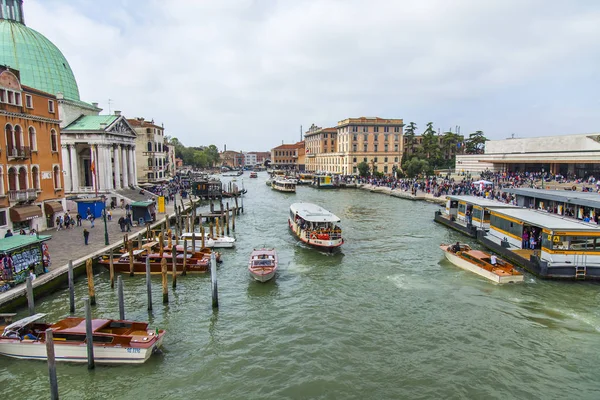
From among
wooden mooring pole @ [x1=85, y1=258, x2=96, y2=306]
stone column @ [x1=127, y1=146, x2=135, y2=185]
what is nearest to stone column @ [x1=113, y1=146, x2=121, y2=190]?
stone column @ [x1=127, y1=146, x2=135, y2=185]

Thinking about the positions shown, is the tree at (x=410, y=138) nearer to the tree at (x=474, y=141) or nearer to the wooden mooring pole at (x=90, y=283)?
the tree at (x=474, y=141)

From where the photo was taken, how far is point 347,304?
2044 centimetres

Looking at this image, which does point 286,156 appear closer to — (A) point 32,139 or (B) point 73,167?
(B) point 73,167

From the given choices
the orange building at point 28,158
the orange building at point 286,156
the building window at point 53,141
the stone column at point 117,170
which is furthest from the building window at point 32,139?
the orange building at point 286,156

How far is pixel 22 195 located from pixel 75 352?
19.7m

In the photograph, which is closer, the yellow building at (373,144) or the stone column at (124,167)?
the stone column at (124,167)

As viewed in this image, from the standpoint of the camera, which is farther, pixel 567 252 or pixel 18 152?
pixel 18 152

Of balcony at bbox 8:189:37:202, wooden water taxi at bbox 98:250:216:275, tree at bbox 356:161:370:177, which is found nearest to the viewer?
wooden water taxi at bbox 98:250:216:275

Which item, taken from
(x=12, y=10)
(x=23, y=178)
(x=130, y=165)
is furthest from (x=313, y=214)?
(x=12, y=10)

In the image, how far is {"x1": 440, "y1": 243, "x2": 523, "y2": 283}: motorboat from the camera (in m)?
22.6

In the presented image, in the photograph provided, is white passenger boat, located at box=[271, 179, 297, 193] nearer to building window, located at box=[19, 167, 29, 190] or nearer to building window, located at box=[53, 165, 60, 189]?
building window, located at box=[53, 165, 60, 189]

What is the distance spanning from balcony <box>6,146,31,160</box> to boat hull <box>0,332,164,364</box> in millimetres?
18174

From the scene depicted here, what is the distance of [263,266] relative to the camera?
23859 millimetres

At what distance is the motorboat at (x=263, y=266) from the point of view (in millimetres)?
23125
